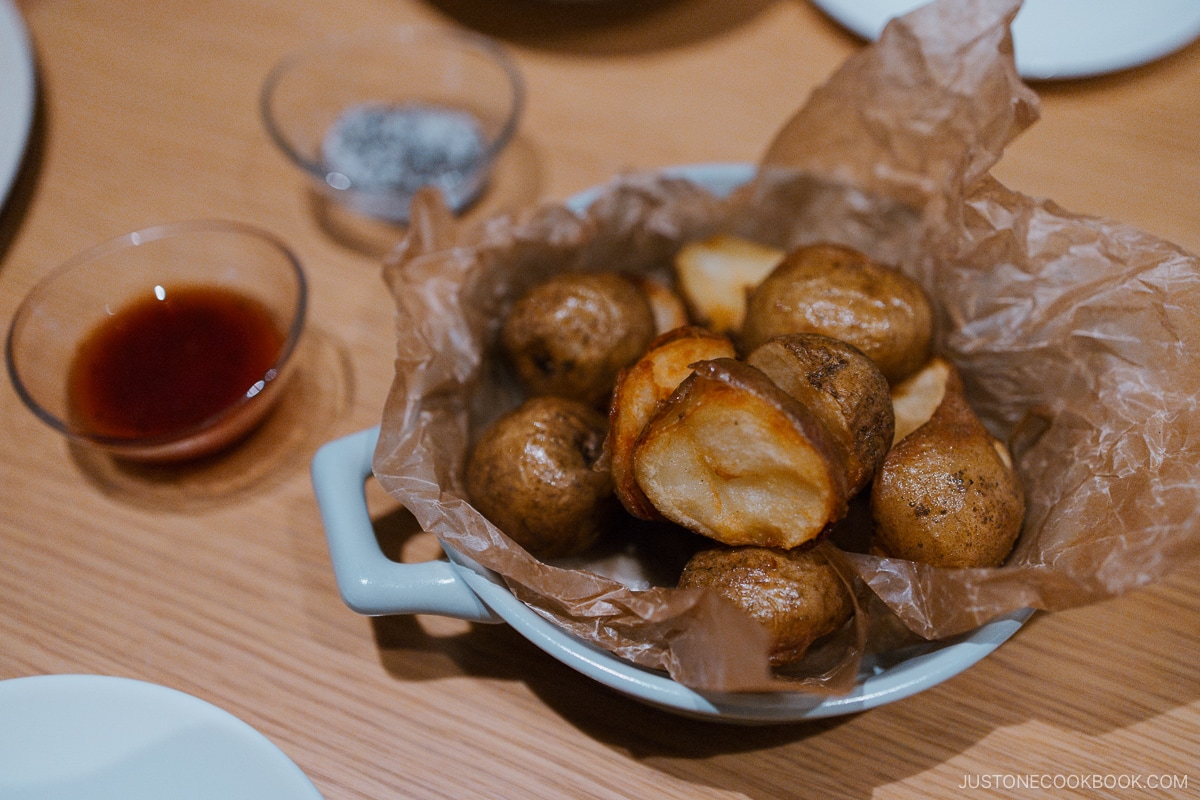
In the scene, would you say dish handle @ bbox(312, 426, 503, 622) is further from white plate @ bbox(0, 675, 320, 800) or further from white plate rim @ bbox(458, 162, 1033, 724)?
white plate @ bbox(0, 675, 320, 800)

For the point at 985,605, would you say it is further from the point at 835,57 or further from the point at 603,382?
the point at 835,57

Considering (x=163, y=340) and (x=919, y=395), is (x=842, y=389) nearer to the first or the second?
(x=919, y=395)

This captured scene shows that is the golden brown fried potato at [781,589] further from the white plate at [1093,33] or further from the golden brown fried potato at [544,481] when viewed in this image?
the white plate at [1093,33]

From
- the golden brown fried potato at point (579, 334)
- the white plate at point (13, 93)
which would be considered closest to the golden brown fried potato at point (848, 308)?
the golden brown fried potato at point (579, 334)

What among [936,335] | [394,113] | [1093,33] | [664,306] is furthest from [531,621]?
[1093,33]

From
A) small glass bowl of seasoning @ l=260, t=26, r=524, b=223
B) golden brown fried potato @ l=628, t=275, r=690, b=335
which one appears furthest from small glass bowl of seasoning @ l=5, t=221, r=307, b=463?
golden brown fried potato @ l=628, t=275, r=690, b=335

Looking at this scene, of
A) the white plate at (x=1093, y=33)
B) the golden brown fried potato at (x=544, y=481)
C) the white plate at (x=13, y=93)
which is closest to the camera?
the golden brown fried potato at (x=544, y=481)

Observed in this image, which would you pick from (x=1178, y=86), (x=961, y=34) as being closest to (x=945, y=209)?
(x=961, y=34)
